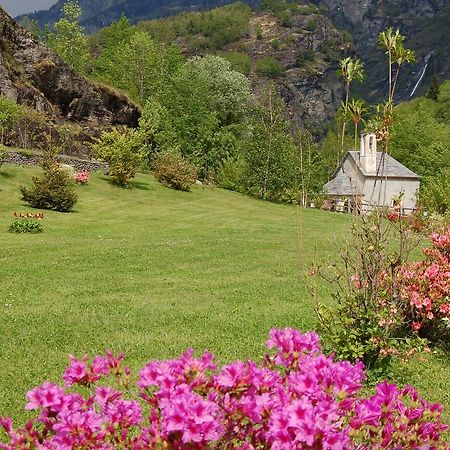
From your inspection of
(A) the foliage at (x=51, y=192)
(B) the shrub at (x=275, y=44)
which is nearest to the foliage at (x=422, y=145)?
(A) the foliage at (x=51, y=192)

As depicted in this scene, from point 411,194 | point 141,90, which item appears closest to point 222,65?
point 141,90

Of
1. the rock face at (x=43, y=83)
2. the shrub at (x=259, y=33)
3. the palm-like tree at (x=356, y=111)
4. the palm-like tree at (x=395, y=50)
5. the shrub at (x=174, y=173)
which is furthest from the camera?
the shrub at (x=259, y=33)

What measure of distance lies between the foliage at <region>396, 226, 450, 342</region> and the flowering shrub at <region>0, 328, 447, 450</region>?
17.2 feet

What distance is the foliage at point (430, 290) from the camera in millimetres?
7668

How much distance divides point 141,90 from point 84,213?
44213 mm

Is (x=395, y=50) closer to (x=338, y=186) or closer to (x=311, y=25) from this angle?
(x=338, y=186)

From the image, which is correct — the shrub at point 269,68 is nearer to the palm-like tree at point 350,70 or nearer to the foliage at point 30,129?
the foliage at point 30,129

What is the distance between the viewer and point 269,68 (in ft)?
540

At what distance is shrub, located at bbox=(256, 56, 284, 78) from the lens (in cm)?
16438

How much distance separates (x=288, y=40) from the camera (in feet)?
611

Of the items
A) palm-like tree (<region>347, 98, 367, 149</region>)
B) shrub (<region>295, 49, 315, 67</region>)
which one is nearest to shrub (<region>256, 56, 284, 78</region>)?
shrub (<region>295, 49, 315, 67</region>)

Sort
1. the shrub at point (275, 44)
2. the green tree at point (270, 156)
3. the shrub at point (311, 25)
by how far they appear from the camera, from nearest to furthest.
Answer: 1. the green tree at point (270, 156)
2. the shrub at point (275, 44)
3. the shrub at point (311, 25)

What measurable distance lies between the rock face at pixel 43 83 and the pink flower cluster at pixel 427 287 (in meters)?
42.7

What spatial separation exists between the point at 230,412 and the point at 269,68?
170846 millimetres
